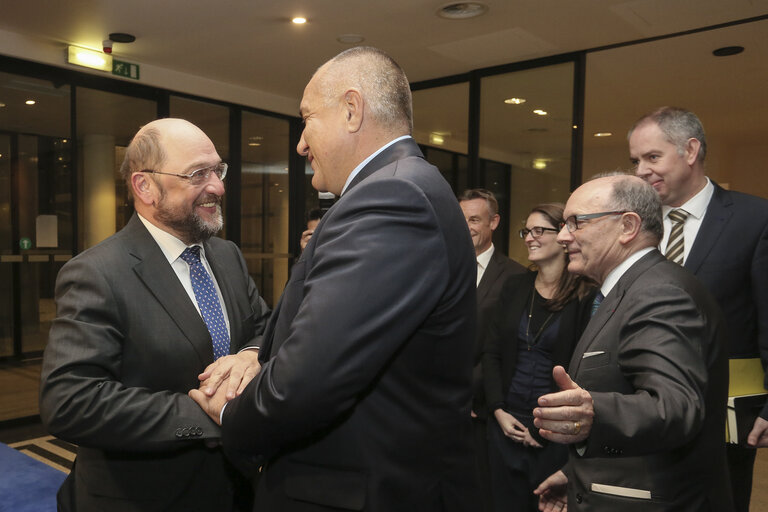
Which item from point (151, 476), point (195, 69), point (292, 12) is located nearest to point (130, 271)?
point (151, 476)

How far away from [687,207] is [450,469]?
5.40 ft

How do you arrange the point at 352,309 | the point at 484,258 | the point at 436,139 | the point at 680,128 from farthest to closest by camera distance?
the point at 436,139 < the point at 484,258 < the point at 680,128 < the point at 352,309

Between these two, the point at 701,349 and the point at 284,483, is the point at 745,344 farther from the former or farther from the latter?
the point at 284,483

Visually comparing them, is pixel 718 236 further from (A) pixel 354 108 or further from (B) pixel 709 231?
(A) pixel 354 108

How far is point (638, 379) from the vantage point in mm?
1324

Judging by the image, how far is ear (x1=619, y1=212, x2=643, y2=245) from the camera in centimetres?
165

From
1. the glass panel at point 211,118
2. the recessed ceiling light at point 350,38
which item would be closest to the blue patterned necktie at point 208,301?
the recessed ceiling light at point 350,38

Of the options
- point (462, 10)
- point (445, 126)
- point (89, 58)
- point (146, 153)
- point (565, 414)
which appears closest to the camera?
point (565, 414)

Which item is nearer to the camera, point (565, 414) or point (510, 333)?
point (565, 414)

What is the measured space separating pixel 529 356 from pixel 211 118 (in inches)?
195

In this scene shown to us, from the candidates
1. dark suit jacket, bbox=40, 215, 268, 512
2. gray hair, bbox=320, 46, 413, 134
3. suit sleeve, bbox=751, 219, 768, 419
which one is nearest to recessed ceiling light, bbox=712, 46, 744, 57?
suit sleeve, bbox=751, 219, 768, 419

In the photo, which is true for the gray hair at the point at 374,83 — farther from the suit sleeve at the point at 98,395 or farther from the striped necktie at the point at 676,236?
the striped necktie at the point at 676,236

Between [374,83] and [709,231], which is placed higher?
[374,83]

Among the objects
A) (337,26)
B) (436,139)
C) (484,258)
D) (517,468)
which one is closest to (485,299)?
(484,258)
